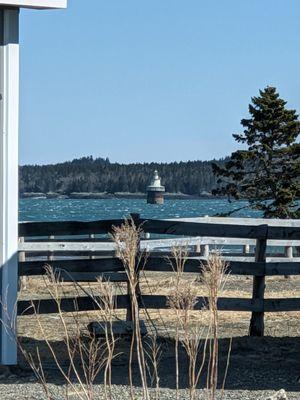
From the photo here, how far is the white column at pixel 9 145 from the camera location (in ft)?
29.0

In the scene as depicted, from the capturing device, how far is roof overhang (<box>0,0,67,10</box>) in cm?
862

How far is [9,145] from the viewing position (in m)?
8.84

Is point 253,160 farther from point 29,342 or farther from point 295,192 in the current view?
point 29,342

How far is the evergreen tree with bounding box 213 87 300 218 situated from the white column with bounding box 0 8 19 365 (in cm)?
2268

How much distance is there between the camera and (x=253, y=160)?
32312 millimetres

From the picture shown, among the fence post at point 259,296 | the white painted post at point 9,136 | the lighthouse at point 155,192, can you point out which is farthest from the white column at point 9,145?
the lighthouse at point 155,192

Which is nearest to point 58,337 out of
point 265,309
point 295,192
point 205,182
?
point 265,309

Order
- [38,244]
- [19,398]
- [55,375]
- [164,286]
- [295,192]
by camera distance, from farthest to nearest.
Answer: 1. [295,192]
2. [38,244]
3. [164,286]
4. [55,375]
5. [19,398]

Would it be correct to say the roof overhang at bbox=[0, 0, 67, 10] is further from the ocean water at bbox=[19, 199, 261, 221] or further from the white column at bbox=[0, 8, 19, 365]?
the ocean water at bbox=[19, 199, 261, 221]

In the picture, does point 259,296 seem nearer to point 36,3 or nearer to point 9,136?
point 9,136

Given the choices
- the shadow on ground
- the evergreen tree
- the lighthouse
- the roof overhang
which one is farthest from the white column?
the lighthouse

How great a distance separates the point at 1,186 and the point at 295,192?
23.3 meters

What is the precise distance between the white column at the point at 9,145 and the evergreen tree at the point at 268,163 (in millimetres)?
22676

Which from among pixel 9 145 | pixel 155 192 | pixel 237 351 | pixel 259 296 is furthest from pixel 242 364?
pixel 155 192
